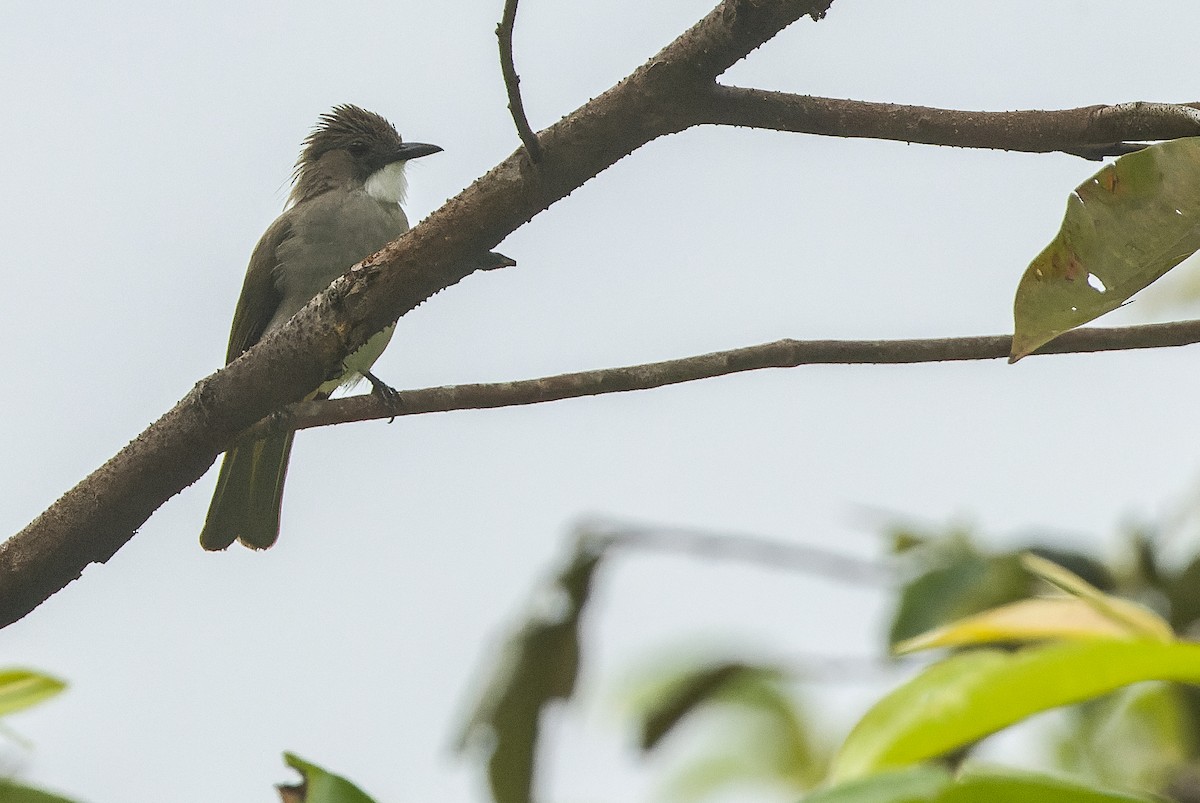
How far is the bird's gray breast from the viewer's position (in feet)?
15.3

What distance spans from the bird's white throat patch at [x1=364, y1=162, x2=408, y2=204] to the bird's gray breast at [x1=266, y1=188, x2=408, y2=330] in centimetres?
11

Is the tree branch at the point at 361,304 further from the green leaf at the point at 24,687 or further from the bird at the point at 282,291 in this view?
the bird at the point at 282,291

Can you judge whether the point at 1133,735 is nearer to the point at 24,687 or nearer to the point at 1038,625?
the point at 1038,625

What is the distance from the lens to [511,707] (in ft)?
8.37

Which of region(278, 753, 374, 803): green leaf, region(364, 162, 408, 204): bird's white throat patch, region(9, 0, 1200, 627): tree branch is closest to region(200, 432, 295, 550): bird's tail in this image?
region(364, 162, 408, 204): bird's white throat patch

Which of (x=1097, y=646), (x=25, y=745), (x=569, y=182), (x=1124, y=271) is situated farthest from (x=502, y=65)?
(x=1097, y=646)

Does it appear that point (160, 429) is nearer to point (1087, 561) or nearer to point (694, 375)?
point (694, 375)

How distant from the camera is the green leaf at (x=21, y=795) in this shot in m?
1.07

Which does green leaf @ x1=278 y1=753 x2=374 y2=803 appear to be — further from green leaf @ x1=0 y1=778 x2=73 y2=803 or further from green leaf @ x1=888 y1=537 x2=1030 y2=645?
green leaf @ x1=888 y1=537 x2=1030 y2=645

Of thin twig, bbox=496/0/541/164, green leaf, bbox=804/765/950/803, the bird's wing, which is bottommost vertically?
green leaf, bbox=804/765/950/803

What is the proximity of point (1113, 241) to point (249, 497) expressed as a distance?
3511 mm

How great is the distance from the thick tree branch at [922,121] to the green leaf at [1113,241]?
0.79 ft

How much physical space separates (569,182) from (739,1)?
1.29 feet

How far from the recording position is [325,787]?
1205mm
